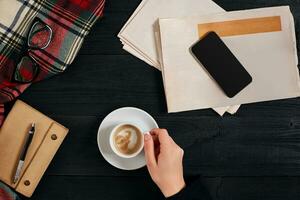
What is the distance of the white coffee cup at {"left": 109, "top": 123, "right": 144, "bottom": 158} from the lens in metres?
0.85

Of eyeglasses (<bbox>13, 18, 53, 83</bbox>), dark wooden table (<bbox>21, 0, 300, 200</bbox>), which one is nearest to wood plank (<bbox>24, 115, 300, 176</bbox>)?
dark wooden table (<bbox>21, 0, 300, 200</bbox>)

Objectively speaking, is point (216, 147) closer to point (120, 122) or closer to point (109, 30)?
point (120, 122)

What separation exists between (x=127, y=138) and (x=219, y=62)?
0.25 m

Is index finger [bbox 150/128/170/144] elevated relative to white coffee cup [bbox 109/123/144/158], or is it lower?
elevated

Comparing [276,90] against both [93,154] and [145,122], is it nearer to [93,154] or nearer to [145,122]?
[145,122]

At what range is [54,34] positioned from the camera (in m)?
0.88

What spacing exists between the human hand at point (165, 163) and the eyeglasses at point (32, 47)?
284 mm

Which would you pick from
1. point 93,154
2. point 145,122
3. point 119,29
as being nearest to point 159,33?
point 119,29

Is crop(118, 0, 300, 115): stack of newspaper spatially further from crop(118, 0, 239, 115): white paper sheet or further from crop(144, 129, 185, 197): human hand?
crop(144, 129, 185, 197): human hand

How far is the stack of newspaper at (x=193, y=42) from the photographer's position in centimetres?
88

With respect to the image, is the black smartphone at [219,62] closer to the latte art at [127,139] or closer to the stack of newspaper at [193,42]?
the stack of newspaper at [193,42]

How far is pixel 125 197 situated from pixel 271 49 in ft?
1.46

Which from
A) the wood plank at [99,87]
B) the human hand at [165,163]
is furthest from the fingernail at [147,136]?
the wood plank at [99,87]

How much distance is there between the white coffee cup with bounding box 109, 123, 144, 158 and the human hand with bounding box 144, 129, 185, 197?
0.16ft
